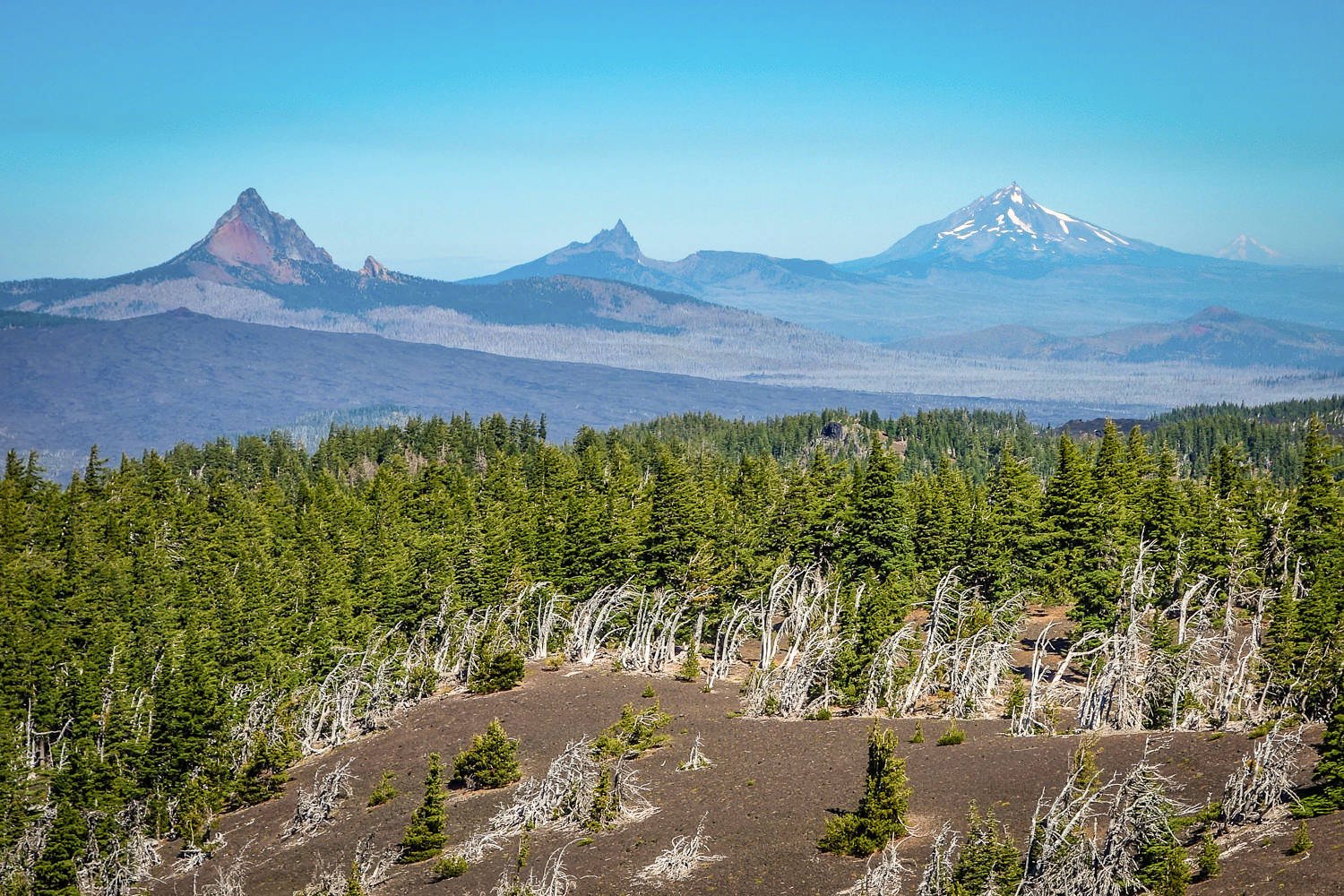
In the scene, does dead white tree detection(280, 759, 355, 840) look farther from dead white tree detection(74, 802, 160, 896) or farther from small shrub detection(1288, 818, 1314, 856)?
small shrub detection(1288, 818, 1314, 856)

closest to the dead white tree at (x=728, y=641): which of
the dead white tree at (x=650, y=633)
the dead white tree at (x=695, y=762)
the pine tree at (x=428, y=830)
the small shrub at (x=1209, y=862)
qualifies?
the dead white tree at (x=650, y=633)

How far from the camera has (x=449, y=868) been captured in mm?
39000

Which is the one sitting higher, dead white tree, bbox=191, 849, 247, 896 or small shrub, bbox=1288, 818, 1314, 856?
small shrub, bbox=1288, 818, 1314, 856

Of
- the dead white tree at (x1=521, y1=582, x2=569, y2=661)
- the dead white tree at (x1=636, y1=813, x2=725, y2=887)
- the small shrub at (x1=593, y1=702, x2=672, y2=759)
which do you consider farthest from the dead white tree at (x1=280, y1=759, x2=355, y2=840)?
the dead white tree at (x1=521, y1=582, x2=569, y2=661)

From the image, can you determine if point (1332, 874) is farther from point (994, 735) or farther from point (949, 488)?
point (949, 488)

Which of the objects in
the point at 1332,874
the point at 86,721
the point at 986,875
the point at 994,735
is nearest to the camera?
the point at 1332,874

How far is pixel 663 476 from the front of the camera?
71.1 meters

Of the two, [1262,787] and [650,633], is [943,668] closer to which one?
[650,633]

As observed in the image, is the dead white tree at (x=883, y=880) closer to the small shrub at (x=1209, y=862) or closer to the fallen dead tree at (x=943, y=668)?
the small shrub at (x=1209, y=862)

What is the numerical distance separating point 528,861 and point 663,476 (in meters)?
34.5

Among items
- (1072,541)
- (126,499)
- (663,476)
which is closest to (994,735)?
(1072,541)

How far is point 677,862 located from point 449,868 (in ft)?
24.8

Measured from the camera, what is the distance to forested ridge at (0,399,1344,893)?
5175 centimetres

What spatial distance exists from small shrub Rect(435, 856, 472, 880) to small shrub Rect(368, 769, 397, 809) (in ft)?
28.5
